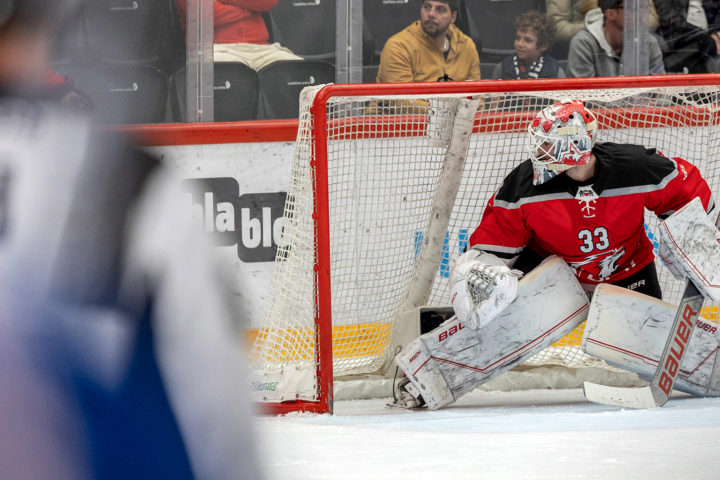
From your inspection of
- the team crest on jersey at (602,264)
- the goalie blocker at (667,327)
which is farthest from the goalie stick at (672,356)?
the team crest on jersey at (602,264)

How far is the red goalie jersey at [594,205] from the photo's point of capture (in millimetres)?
2986

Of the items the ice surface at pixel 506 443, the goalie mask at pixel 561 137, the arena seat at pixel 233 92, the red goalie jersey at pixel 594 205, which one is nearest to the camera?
the ice surface at pixel 506 443

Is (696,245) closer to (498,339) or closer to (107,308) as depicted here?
(498,339)

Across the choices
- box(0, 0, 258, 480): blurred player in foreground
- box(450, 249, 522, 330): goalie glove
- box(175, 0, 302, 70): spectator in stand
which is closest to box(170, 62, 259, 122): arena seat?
box(175, 0, 302, 70): spectator in stand

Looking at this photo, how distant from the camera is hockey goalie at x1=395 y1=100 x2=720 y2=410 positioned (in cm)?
290

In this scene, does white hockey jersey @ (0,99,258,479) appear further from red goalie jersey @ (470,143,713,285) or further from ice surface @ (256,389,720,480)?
red goalie jersey @ (470,143,713,285)

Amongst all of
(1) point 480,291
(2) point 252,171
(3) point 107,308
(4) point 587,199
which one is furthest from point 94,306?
(2) point 252,171

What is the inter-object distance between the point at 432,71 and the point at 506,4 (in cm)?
44

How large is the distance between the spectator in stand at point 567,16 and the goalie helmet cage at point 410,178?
0.55m

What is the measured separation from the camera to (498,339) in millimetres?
3070

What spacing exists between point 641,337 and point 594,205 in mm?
447

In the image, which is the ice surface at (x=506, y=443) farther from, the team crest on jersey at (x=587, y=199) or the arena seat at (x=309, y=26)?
the arena seat at (x=309, y=26)

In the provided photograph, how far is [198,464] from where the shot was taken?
Result: 1.83 feet

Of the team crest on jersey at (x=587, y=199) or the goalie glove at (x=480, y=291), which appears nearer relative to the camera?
the goalie glove at (x=480, y=291)
